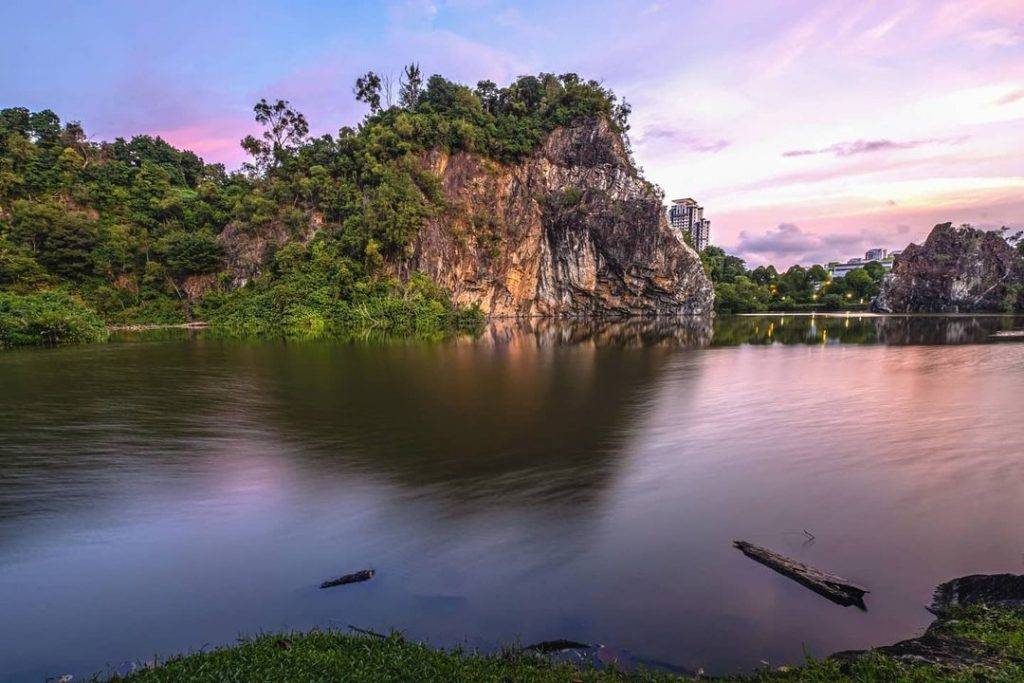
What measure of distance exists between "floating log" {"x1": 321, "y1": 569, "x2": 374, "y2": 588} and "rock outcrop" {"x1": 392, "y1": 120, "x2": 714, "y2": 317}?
61.7 meters

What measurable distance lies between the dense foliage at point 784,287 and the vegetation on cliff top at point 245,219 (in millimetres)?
57358

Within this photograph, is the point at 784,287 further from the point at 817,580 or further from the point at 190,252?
the point at 817,580

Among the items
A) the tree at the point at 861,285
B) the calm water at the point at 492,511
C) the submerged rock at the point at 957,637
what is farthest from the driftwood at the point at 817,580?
Result: the tree at the point at 861,285

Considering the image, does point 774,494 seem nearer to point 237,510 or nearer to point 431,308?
point 237,510

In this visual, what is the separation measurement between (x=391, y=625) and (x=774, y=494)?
8.26 meters

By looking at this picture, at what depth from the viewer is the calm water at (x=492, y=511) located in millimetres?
6312

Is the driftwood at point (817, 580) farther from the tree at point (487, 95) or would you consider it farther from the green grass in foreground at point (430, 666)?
the tree at point (487, 95)

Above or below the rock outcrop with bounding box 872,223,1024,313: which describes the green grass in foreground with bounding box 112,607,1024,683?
below

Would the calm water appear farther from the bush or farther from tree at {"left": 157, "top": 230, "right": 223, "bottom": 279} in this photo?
tree at {"left": 157, "top": 230, "right": 223, "bottom": 279}

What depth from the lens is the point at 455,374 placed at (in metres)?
24.9

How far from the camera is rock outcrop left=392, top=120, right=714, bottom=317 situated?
70.2 metres

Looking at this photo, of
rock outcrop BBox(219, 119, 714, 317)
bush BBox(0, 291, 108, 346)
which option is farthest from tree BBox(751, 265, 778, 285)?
bush BBox(0, 291, 108, 346)

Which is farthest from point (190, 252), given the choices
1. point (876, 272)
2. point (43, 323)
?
point (876, 272)

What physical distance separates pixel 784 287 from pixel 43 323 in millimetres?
134059
